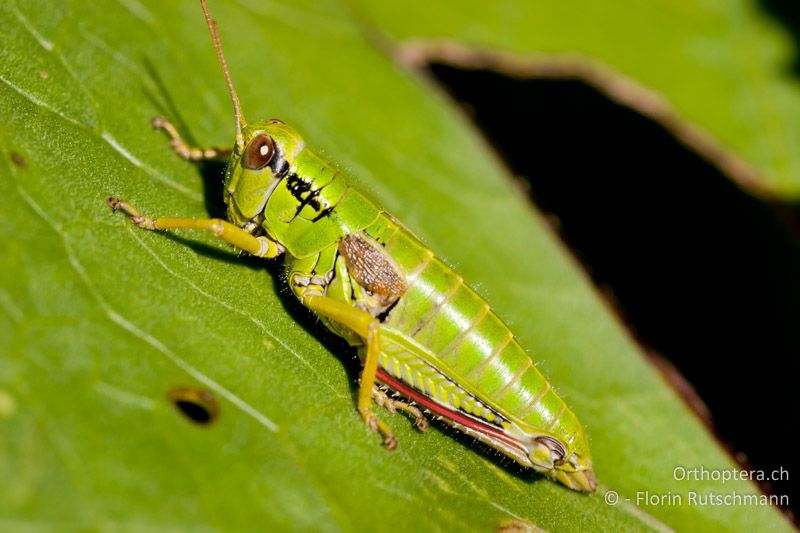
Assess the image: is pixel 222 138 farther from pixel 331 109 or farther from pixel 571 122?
pixel 571 122

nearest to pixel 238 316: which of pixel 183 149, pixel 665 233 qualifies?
pixel 183 149

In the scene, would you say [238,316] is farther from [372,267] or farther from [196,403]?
[372,267]

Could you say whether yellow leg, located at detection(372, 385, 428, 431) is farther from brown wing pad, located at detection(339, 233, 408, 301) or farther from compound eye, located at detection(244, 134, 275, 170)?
compound eye, located at detection(244, 134, 275, 170)

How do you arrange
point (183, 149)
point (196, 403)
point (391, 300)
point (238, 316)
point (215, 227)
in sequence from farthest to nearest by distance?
point (183, 149)
point (391, 300)
point (215, 227)
point (238, 316)
point (196, 403)

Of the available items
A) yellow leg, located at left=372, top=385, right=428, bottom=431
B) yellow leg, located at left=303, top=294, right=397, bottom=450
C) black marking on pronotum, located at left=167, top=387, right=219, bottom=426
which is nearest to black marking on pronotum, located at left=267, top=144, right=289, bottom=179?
yellow leg, located at left=303, top=294, right=397, bottom=450

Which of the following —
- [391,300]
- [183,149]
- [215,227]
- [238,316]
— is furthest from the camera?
[183,149]

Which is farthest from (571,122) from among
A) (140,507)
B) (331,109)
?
(140,507)

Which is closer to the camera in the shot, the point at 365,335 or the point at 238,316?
the point at 238,316
